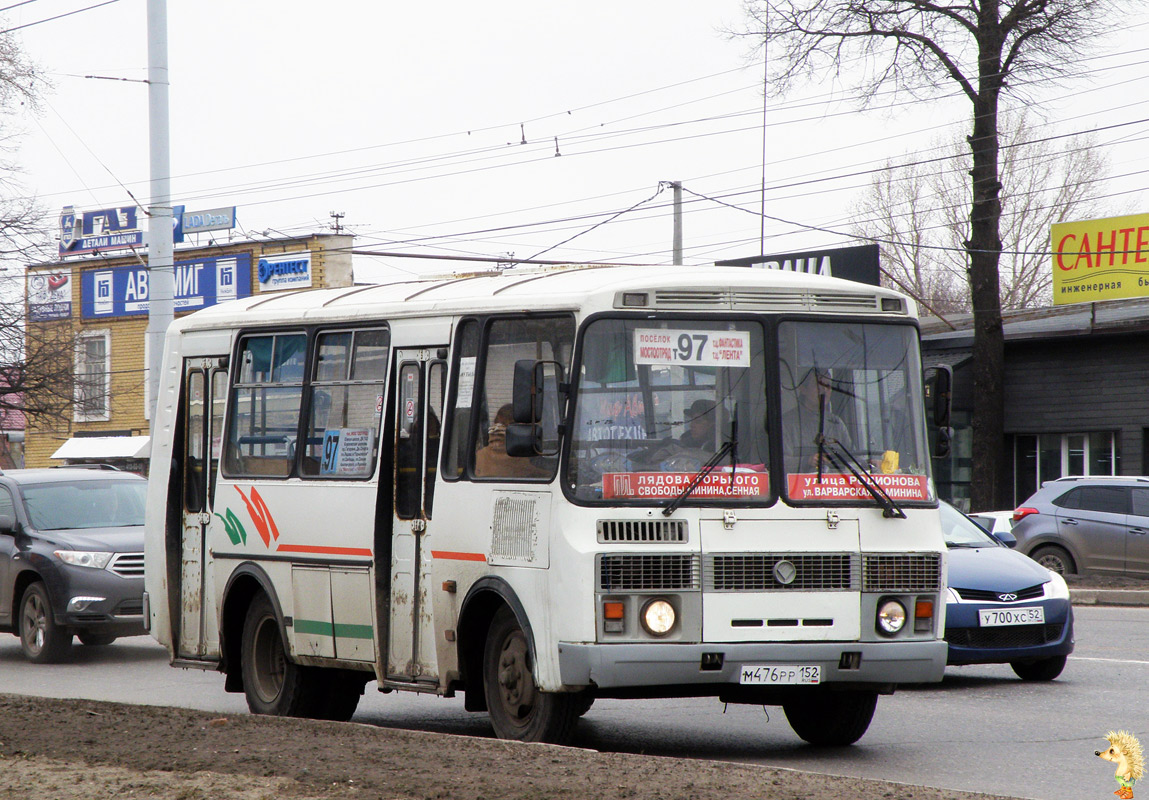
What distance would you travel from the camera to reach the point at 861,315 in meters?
8.84

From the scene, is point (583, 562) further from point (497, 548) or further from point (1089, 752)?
point (1089, 752)

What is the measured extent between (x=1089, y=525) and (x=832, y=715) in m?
13.2

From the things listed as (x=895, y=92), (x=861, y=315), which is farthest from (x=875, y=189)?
(x=861, y=315)

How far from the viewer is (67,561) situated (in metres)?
15.0

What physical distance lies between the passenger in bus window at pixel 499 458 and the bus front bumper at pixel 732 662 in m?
1.05

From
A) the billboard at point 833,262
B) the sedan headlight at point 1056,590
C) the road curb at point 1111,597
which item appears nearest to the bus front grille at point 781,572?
the sedan headlight at point 1056,590

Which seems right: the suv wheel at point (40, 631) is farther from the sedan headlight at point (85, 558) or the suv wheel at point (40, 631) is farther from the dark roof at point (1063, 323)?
the dark roof at point (1063, 323)

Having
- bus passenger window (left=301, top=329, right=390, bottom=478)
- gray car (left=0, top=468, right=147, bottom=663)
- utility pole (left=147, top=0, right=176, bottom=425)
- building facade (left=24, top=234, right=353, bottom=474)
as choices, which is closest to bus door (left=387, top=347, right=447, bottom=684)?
bus passenger window (left=301, top=329, right=390, bottom=478)

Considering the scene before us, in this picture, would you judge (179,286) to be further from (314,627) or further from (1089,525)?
(314,627)

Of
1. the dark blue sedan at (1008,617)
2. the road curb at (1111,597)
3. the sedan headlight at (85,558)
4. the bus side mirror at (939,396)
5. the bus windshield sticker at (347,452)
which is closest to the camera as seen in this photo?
the bus side mirror at (939,396)

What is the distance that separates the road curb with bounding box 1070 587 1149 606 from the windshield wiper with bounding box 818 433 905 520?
12.5 meters

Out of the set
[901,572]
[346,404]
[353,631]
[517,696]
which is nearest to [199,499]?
[346,404]

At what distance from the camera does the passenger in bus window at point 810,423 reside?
334 inches

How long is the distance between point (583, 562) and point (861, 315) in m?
2.15
